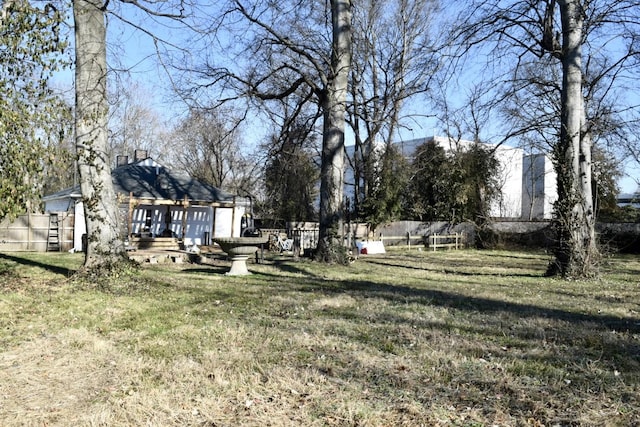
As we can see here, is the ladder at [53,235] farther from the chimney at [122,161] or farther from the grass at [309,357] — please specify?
the grass at [309,357]

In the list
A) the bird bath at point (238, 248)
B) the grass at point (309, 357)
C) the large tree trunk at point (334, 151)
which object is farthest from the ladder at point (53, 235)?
the grass at point (309, 357)

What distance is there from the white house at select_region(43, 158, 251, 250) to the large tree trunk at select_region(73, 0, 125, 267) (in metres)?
12.1

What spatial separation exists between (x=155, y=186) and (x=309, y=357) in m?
21.0

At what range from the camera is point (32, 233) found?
19938mm

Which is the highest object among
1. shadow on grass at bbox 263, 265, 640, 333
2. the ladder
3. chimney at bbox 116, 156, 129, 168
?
chimney at bbox 116, 156, 129, 168

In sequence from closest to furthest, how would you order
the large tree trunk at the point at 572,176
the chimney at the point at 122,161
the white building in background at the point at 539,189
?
the large tree trunk at the point at 572,176 → the chimney at the point at 122,161 → the white building in background at the point at 539,189

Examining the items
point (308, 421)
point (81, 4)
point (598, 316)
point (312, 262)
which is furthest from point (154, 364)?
point (312, 262)

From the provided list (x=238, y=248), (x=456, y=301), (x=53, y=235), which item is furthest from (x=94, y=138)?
(x=53, y=235)

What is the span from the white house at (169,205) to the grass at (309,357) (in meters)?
13.9

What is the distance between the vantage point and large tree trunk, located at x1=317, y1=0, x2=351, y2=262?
15312 mm

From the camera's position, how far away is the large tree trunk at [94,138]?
9.73m

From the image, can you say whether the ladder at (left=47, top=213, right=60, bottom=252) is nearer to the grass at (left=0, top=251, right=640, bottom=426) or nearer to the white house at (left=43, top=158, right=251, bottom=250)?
the white house at (left=43, top=158, right=251, bottom=250)

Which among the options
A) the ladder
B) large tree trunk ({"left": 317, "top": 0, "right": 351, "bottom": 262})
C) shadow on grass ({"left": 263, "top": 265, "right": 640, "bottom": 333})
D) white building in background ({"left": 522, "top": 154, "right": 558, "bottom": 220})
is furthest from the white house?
white building in background ({"left": 522, "top": 154, "right": 558, "bottom": 220})

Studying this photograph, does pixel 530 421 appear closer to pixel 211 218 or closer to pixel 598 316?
pixel 598 316
